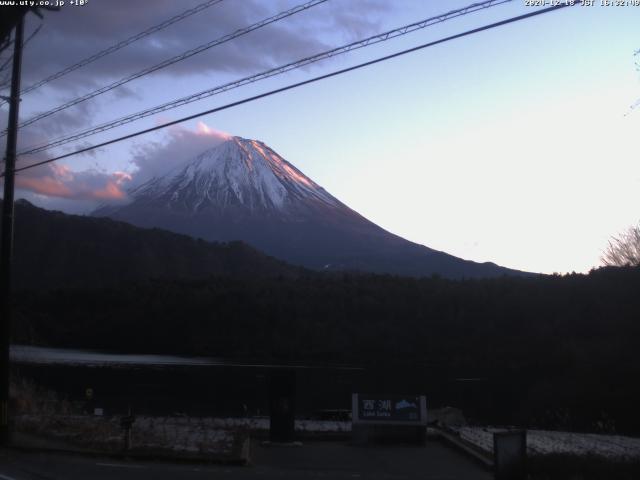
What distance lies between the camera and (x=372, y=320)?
9125cm

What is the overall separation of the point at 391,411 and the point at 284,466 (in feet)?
12.0

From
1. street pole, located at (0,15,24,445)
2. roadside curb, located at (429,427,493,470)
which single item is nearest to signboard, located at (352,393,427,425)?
roadside curb, located at (429,427,493,470)

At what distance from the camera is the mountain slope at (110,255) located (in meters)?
121

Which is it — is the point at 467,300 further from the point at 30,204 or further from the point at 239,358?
the point at 30,204

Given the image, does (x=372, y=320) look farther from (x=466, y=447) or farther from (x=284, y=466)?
(x=284, y=466)

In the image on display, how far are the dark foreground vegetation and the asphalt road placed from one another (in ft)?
141

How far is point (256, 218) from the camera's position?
17338 cm

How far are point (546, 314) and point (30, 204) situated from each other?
98.4m

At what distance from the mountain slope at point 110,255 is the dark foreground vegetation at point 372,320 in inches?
813

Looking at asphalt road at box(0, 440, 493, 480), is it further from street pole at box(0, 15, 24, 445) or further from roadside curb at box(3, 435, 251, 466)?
street pole at box(0, 15, 24, 445)

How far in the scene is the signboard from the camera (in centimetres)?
1698

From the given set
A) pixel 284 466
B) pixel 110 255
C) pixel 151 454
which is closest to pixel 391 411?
Answer: pixel 284 466

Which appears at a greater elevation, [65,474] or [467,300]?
[467,300]

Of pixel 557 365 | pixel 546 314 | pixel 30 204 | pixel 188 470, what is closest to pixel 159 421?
pixel 188 470
